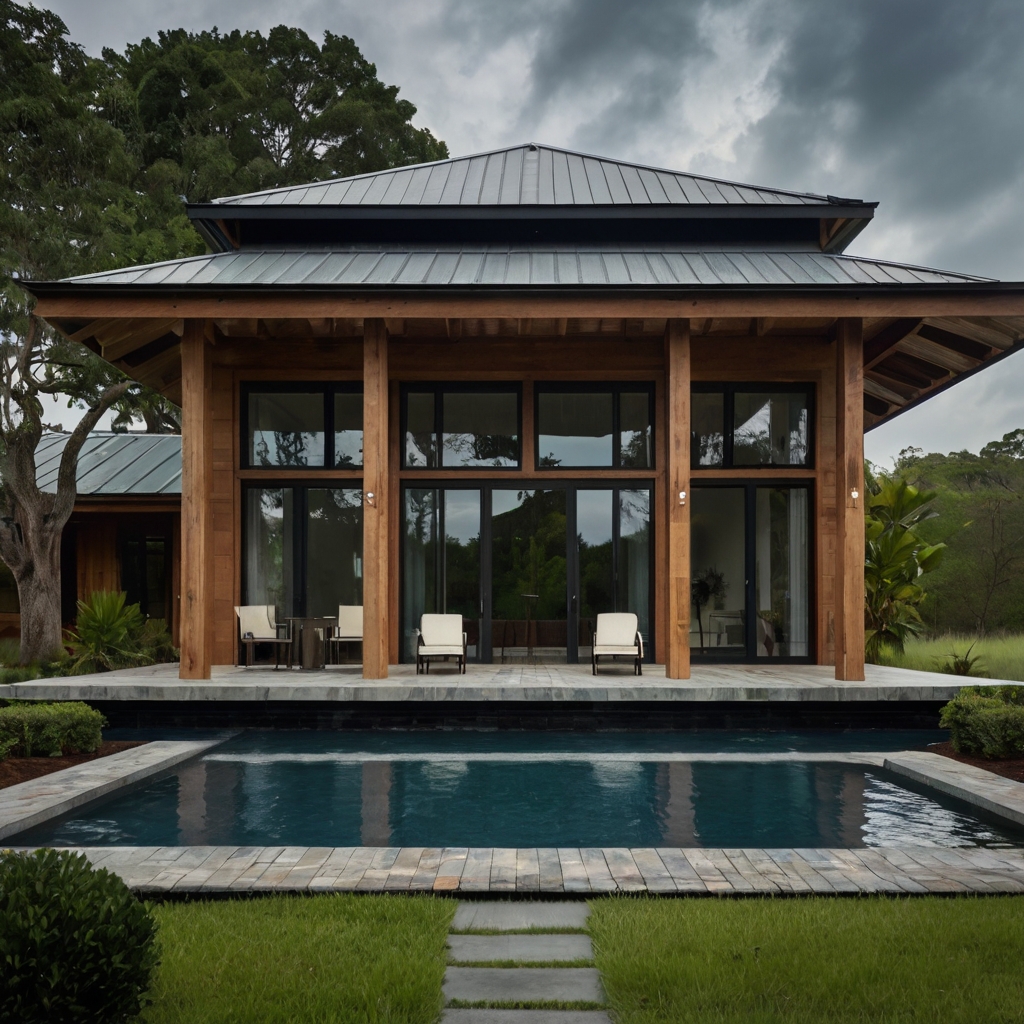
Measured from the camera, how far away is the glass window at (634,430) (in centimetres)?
1212

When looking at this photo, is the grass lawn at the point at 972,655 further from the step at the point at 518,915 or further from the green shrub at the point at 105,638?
the green shrub at the point at 105,638

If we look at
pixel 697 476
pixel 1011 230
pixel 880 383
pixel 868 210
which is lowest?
pixel 697 476

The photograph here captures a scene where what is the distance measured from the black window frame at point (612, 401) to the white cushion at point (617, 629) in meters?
2.17

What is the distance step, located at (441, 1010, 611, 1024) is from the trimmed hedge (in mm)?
5275

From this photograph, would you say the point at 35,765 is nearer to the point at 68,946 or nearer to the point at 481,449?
the point at 68,946

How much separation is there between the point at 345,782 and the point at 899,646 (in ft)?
34.6

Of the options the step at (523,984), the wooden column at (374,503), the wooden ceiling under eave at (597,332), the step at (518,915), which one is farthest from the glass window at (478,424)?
the step at (523,984)

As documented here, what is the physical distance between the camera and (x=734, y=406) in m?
12.2

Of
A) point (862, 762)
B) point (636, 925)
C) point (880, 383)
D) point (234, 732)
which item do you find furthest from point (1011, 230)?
point (636, 925)

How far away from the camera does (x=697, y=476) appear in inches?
472

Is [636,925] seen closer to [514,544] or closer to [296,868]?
[296,868]

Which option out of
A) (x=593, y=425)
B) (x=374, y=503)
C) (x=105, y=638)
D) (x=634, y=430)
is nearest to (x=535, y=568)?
(x=593, y=425)

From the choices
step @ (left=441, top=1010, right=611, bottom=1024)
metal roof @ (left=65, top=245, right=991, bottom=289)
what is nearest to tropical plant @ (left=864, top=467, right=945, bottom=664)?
metal roof @ (left=65, top=245, right=991, bottom=289)

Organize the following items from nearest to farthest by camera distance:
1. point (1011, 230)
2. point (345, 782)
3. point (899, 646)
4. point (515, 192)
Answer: point (345, 782) < point (515, 192) < point (899, 646) < point (1011, 230)
